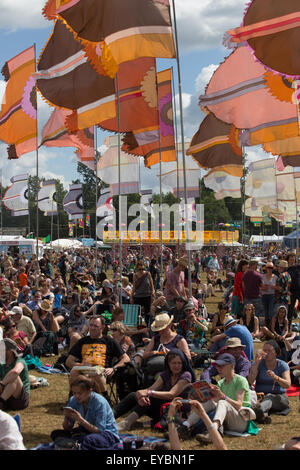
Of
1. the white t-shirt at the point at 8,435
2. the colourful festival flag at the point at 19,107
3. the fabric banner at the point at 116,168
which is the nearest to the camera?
the white t-shirt at the point at 8,435

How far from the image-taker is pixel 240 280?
13.0m

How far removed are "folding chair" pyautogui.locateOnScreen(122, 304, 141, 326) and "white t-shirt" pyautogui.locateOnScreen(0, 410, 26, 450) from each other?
25.5 ft

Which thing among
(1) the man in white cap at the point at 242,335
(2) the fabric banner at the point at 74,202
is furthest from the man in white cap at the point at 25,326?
(2) the fabric banner at the point at 74,202

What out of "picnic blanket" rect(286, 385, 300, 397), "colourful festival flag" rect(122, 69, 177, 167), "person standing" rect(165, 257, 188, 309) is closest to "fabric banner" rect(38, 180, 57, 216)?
"colourful festival flag" rect(122, 69, 177, 167)

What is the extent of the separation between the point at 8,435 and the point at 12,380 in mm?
2811

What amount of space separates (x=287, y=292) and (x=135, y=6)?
6.03 m

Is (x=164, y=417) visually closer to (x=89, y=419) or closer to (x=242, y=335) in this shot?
(x=89, y=419)

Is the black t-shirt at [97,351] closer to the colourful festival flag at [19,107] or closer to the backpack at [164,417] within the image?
the backpack at [164,417]

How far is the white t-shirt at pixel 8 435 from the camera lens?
4820 mm

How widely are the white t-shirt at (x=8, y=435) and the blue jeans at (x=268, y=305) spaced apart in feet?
28.1

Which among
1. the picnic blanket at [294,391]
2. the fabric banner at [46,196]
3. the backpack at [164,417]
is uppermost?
the fabric banner at [46,196]

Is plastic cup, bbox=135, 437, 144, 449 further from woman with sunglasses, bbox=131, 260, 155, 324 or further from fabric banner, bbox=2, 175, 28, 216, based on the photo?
fabric banner, bbox=2, 175, 28, 216

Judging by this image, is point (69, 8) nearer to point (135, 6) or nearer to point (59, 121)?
point (135, 6)
